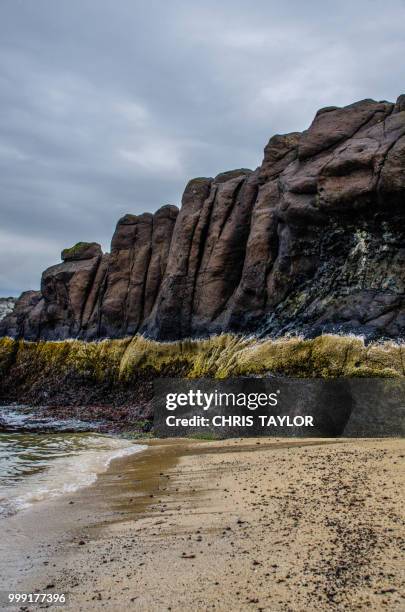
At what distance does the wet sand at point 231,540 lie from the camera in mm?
4066

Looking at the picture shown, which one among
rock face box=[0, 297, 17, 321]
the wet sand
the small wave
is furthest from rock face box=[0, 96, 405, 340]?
rock face box=[0, 297, 17, 321]

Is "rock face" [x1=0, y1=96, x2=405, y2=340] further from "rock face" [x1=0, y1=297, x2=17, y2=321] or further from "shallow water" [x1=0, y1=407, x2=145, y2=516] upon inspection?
"rock face" [x1=0, y1=297, x2=17, y2=321]

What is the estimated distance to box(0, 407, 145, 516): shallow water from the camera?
9383 millimetres

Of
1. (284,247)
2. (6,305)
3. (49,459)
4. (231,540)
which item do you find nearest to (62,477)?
(49,459)

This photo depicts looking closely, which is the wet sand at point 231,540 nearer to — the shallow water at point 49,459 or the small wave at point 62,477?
the small wave at point 62,477

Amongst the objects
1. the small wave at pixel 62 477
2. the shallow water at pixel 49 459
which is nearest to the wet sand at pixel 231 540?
the small wave at pixel 62 477

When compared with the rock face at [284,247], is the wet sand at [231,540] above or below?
below

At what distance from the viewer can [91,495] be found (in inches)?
345

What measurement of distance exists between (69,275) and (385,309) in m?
29.9

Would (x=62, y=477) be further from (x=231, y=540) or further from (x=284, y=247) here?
(x=284, y=247)

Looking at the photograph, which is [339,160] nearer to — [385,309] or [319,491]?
[385,309]

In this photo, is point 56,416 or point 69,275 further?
point 69,275

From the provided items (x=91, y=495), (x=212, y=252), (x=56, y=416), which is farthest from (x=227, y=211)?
(x=91, y=495)

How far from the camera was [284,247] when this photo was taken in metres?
21.9
